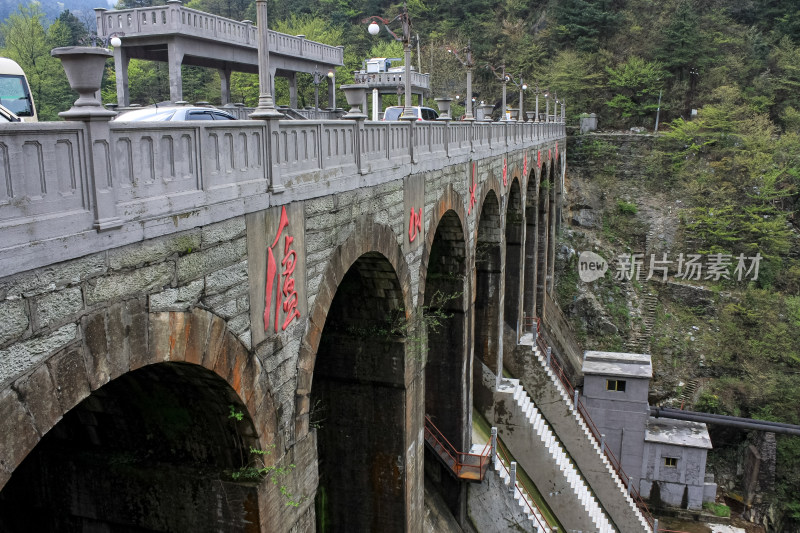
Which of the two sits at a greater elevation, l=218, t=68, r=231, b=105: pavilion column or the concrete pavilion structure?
the concrete pavilion structure

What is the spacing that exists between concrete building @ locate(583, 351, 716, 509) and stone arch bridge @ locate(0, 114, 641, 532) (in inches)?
624

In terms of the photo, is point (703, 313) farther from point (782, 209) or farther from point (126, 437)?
point (126, 437)

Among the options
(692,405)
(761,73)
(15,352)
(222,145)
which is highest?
(761,73)

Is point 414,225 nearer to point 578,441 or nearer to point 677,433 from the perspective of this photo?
point 578,441

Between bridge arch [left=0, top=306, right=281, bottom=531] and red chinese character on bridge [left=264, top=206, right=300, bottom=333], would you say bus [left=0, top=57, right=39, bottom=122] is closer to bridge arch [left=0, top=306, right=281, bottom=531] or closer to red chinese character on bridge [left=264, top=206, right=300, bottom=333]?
bridge arch [left=0, top=306, right=281, bottom=531]

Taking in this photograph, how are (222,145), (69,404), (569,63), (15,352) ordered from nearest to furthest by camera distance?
(15,352), (69,404), (222,145), (569,63)

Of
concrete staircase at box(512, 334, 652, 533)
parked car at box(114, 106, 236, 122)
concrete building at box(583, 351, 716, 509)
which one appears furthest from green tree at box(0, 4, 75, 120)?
concrete building at box(583, 351, 716, 509)

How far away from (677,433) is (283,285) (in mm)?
23699

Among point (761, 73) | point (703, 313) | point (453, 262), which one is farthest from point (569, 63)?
point (453, 262)

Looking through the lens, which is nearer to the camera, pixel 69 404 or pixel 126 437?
pixel 69 404

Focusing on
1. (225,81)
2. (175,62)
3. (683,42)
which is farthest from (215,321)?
(683,42)

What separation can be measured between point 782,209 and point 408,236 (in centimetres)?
3460

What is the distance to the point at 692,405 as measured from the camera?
98.3ft

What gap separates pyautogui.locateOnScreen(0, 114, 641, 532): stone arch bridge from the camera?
12.7 ft
